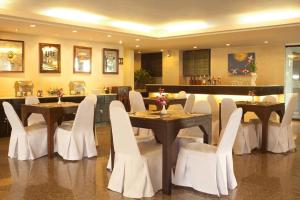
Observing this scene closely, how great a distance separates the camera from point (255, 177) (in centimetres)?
448

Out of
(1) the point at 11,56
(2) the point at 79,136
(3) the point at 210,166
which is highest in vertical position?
(1) the point at 11,56

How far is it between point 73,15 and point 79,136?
292 centimetres

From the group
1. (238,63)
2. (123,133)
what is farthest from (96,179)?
(238,63)

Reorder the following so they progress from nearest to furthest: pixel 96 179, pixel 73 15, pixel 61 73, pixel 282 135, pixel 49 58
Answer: pixel 96 179 < pixel 282 135 < pixel 73 15 < pixel 49 58 < pixel 61 73

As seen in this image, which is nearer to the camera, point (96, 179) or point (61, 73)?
point (96, 179)

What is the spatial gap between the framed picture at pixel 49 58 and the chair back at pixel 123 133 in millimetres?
5540

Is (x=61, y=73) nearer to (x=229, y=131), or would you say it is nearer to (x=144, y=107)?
(x=144, y=107)

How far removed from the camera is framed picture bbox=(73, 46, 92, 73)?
945cm

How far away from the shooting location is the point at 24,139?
5.37 meters

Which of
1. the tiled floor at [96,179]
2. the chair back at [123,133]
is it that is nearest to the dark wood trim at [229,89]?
the tiled floor at [96,179]

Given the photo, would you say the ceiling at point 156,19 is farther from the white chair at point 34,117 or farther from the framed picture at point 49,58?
the white chair at point 34,117

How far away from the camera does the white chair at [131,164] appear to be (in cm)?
370

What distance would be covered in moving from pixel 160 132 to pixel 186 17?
4282mm

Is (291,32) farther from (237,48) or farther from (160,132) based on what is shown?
(160,132)
